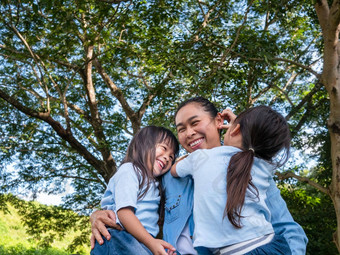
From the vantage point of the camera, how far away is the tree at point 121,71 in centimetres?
683

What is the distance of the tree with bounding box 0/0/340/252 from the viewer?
22.4 ft

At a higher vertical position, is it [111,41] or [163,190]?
[111,41]

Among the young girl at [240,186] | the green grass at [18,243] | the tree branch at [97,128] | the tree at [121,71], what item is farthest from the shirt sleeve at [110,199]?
the green grass at [18,243]

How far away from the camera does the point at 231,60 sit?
6.78 metres

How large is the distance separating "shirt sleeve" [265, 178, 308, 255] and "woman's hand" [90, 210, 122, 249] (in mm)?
713

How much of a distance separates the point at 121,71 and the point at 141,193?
8.98 meters

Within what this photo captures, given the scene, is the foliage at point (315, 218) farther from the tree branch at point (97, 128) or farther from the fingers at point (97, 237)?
the fingers at point (97, 237)

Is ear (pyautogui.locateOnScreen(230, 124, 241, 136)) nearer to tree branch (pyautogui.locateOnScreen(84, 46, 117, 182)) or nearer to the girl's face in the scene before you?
the girl's face

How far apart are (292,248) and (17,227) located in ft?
45.9

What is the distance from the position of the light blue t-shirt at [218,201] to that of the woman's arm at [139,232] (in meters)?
0.15

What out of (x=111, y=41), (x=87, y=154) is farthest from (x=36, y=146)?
(x=111, y=41)

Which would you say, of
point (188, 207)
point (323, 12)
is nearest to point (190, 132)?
point (188, 207)

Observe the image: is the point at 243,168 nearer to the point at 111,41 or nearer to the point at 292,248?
the point at 292,248

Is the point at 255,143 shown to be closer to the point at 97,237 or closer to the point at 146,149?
the point at 146,149
